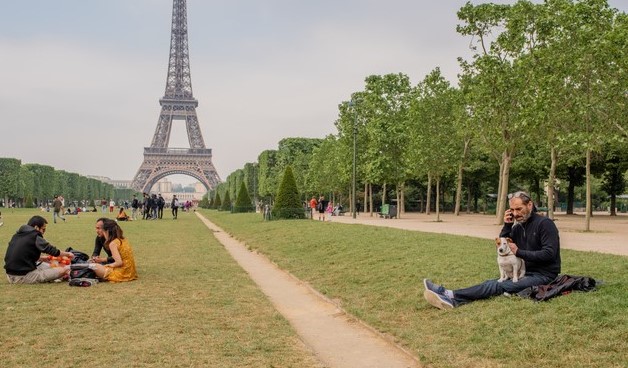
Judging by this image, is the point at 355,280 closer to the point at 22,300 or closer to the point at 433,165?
the point at 22,300

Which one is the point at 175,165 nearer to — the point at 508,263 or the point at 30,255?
the point at 30,255

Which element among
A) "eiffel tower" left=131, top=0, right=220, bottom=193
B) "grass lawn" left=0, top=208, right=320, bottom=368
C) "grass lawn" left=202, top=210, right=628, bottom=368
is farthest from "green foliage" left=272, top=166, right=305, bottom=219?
"eiffel tower" left=131, top=0, right=220, bottom=193

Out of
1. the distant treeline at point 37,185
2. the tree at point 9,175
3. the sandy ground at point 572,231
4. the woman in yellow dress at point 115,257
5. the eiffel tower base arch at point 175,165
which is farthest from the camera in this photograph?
the eiffel tower base arch at point 175,165

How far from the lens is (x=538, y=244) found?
880 centimetres

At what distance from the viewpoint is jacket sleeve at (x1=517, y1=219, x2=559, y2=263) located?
8.59m

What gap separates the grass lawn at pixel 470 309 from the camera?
6.96 metres

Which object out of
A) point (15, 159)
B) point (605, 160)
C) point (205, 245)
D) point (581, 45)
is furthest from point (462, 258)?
point (15, 159)

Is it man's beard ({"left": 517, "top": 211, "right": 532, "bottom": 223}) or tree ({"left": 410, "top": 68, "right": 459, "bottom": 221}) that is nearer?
man's beard ({"left": 517, "top": 211, "right": 532, "bottom": 223})

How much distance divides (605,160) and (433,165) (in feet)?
52.9

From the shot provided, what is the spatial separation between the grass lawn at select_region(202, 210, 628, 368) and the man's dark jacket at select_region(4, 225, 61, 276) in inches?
220

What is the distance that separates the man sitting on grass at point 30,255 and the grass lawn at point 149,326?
0.99 ft

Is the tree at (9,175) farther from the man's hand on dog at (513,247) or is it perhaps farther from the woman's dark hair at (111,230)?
the man's hand on dog at (513,247)

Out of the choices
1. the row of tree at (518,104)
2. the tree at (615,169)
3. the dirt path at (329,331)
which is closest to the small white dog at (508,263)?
the dirt path at (329,331)

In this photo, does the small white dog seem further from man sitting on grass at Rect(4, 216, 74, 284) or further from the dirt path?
man sitting on grass at Rect(4, 216, 74, 284)
